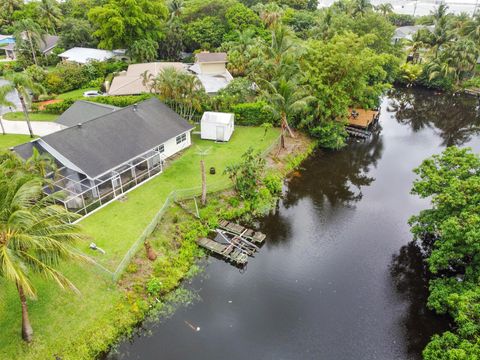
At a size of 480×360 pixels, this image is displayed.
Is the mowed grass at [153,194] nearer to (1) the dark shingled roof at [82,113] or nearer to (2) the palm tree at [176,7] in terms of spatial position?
(1) the dark shingled roof at [82,113]

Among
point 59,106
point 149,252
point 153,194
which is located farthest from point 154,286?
point 59,106

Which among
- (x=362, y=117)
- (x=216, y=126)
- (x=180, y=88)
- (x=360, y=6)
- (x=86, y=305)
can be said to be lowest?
(x=86, y=305)

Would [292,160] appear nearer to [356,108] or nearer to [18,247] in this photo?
[356,108]

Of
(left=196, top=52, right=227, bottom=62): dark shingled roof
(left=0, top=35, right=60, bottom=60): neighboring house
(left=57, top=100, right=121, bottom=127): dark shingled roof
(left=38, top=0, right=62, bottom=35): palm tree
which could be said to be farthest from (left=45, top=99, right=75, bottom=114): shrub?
(left=38, top=0, right=62, bottom=35): palm tree

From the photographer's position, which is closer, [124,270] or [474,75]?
[124,270]

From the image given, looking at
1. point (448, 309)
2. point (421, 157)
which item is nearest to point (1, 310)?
point (448, 309)

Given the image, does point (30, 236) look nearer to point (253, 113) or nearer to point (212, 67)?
point (253, 113)
